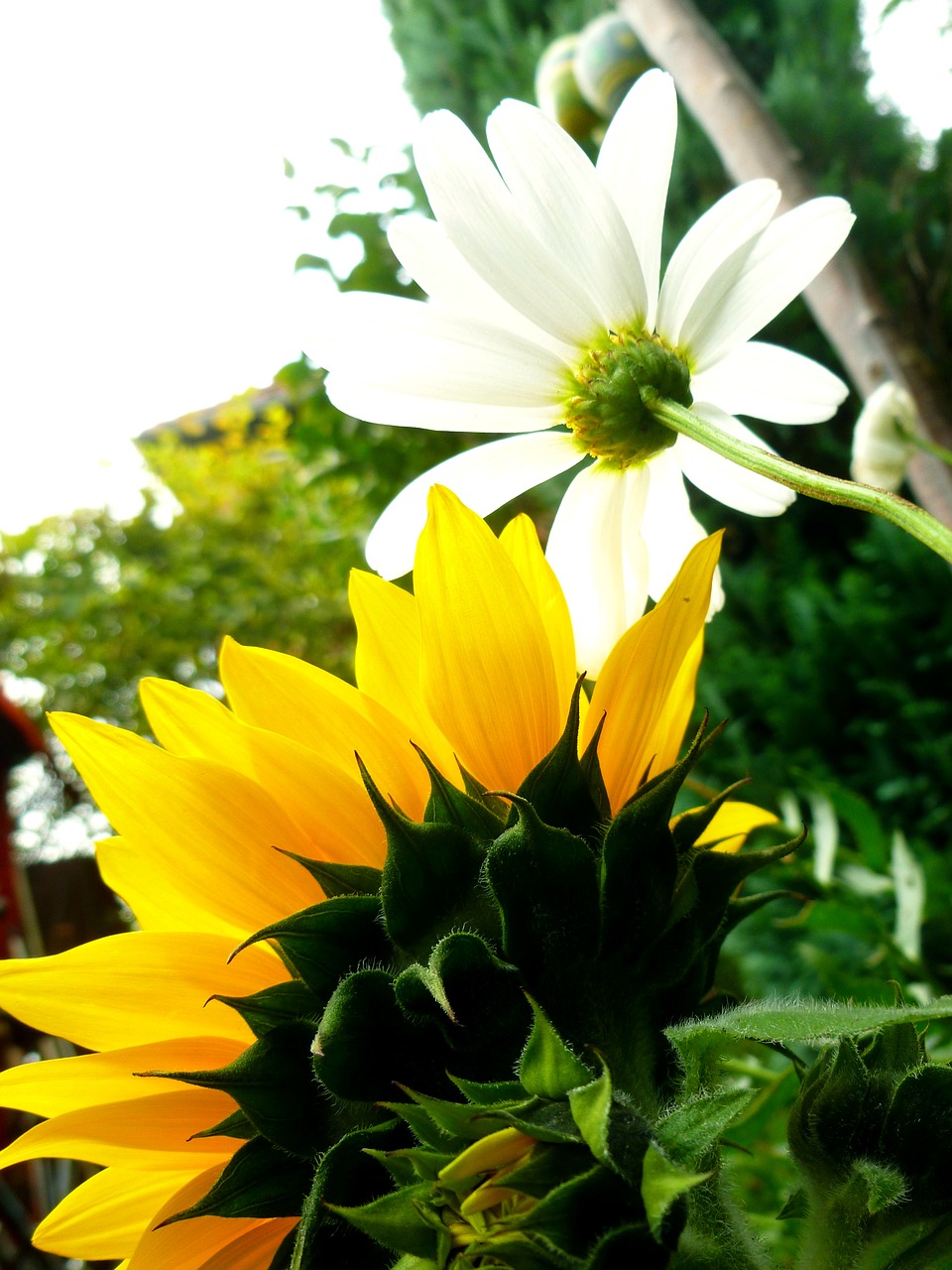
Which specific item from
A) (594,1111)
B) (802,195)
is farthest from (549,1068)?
(802,195)

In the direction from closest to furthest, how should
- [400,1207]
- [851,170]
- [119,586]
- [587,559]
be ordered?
[400,1207], [587,559], [851,170], [119,586]

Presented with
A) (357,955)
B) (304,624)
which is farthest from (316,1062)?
(304,624)

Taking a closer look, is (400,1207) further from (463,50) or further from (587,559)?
(463,50)

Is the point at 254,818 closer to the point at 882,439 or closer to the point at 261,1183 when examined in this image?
the point at 261,1183

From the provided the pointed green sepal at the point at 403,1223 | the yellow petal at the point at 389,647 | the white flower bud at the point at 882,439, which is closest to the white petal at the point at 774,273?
the yellow petal at the point at 389,647

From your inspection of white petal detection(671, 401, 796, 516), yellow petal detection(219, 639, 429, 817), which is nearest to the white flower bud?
white petal detection(671, 401, 796, 516)

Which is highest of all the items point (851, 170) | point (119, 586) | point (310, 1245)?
point (119, 586)

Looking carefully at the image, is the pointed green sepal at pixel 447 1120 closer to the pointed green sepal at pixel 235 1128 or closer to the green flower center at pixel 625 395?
the pointed green sepal at pixel 235 1128
